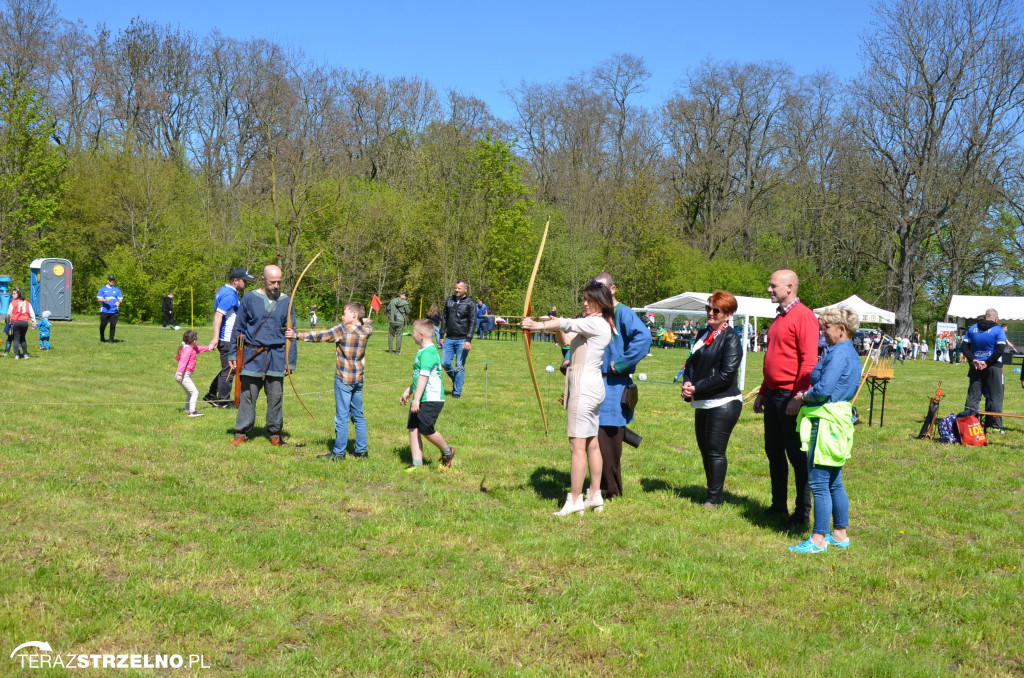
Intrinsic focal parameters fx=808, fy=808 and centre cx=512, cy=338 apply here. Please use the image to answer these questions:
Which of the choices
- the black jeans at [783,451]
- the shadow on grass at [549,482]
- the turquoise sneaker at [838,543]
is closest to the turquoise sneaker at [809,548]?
the turquoise sneaker at [838,543]

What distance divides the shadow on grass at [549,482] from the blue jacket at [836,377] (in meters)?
2.40

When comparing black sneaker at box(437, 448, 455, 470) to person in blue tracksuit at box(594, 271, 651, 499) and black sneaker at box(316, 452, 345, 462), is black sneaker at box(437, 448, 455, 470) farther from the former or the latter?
person in blue tracksuit at box(594, 271, 651, 499)

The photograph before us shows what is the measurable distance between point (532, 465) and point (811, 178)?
4630cm

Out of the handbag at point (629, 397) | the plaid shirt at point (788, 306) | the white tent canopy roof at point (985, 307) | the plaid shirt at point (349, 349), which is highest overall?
the white tent canopy roof at point (985, 307)

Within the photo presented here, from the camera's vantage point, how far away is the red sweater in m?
5.78

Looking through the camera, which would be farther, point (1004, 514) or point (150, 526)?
point (1004, 514)


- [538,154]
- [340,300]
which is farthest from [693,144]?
[340,300]

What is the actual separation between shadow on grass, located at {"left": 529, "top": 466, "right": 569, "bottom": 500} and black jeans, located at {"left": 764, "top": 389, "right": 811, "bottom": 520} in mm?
1757

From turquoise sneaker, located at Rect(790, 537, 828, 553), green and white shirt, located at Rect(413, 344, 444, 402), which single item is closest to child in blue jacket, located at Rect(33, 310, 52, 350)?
green and white shirt, located at Rect(413, 344, 444, 402)

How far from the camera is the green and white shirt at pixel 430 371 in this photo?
24.3ft

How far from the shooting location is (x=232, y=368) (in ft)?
32.3

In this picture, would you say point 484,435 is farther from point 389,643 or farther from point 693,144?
point 693,144

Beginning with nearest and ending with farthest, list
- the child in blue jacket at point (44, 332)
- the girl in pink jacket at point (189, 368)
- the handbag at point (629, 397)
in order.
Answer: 1. the handbag at point (629, 397)
2. the girl in pink jacket at point (189, 368)
3. the child in blue jacket at point (44, 332)

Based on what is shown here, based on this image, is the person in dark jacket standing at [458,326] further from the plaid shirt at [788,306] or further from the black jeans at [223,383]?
the plaid shirt at [788,306]
